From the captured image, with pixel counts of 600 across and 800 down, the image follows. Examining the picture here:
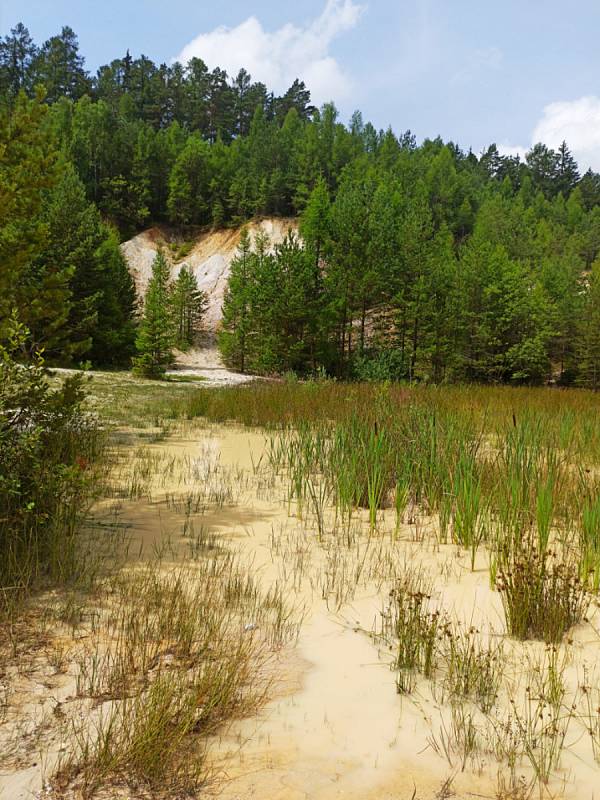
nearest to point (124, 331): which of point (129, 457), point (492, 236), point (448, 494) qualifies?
point (129, 457)

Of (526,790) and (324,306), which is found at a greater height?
(324,306)

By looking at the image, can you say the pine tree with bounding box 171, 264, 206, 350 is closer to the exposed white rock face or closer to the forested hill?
the exposed white rock face

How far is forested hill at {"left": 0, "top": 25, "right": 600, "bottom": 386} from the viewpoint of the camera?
32.6ft

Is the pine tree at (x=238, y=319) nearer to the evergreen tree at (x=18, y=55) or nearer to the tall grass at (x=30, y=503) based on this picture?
the tall grass at (x=30, y=503)

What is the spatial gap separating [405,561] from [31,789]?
325 cm

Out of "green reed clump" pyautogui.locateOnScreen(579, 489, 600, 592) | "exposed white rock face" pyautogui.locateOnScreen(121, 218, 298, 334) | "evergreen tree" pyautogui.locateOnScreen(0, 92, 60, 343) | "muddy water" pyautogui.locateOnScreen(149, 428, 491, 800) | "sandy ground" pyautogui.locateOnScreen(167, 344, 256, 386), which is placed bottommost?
"muddy water" pyautogui.locateOnScreen(149, 428, 491, 800)

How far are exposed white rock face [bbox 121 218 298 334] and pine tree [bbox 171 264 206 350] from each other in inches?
109

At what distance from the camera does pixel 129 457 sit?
874 centimetres

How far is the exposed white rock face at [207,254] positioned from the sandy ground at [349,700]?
138 ft

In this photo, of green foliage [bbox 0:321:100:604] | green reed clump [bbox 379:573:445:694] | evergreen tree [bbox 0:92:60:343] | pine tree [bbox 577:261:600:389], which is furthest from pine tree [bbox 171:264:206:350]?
green reed clump [bbox 379:573:445:694]

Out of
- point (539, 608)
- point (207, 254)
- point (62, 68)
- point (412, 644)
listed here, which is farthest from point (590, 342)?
point (62, 68)

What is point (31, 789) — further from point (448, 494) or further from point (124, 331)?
point (124, 331)

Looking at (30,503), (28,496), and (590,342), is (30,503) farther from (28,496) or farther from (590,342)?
(590,342)

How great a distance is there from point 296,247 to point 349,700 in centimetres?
3024
